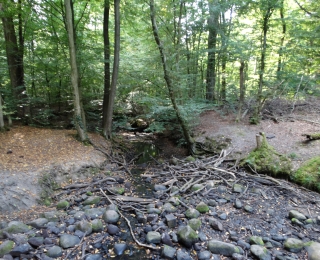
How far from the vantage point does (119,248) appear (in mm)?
3688

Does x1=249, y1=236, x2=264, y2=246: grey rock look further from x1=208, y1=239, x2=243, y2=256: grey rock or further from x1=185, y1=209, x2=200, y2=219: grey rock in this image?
x1=185, y1=209, x2=200, y2=219: grey rock

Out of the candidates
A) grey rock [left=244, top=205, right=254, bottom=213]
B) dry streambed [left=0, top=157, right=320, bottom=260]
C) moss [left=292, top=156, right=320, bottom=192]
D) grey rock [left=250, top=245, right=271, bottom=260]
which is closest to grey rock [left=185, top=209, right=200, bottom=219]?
dry streambed [left=0, top=157, right=320, bottom=260]

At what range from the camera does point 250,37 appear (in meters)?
11.8

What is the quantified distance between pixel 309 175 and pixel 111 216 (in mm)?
5144

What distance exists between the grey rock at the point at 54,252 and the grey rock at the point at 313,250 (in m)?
4.12

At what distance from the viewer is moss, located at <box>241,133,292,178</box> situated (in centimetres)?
605

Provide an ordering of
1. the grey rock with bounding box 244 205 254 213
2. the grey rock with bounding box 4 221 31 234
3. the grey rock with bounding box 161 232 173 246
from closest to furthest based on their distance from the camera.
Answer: the grey rock with bounding box 4 221 31 234 → the grey rock with bounding box 161 232 173 246 → the grey rock with bounding box 244 205 254 213

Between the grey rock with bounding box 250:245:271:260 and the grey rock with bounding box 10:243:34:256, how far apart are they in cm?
371

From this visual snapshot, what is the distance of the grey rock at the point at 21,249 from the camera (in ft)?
10.7

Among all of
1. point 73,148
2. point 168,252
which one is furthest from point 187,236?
point 73,148

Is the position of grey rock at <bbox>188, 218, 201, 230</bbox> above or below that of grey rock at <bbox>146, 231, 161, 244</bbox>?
above

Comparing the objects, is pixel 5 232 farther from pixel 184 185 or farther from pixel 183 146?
pixel 183 146

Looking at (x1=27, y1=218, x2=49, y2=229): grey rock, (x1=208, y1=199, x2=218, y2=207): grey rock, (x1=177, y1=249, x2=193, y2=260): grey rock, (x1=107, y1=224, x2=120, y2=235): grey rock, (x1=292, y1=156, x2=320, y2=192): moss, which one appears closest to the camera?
(x1=177, y1=249, x2=193, y2=260): grey rock

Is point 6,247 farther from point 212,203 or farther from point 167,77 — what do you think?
point 167,77
